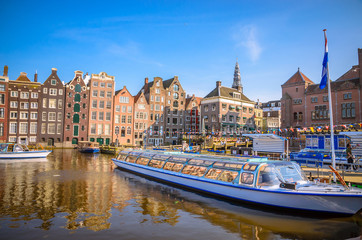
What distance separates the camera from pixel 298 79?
5722cm

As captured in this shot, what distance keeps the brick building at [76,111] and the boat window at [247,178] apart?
169 ft

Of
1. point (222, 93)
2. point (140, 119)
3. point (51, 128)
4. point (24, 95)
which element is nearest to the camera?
point (24, 95)

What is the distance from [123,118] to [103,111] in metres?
5.15

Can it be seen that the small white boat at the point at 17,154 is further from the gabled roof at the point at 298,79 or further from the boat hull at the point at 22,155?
the gabled roof at the point at 298,79

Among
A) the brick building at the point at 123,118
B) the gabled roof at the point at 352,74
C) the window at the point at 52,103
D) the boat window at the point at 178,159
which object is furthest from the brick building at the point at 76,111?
the gabled roof at the point at 352,74

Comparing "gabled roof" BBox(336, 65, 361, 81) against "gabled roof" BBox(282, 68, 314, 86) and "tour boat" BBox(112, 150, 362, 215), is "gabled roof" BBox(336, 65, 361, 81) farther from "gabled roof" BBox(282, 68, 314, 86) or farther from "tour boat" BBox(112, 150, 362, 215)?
"tour boat" BBox(112, 150, 362, 215)

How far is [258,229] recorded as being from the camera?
1060cm

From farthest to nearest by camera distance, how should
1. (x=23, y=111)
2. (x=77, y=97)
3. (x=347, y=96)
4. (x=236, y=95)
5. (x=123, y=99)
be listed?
1. (x=236, y=95)
2. (x=123, y=99)
3. (x=77, y=97)
4. (x=23, y=111)
5. (x=347, y=96)

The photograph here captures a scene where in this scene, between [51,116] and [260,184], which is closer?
[260,184]

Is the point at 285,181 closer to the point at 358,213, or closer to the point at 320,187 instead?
the point at 320,187

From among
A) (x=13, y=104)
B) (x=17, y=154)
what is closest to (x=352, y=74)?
(x=17, y=154)

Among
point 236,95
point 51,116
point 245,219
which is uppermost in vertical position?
point 236,95

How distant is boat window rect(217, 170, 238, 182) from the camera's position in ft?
48.2

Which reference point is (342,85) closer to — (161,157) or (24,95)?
(161,157)
